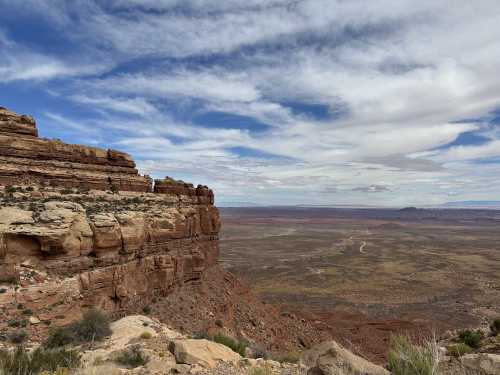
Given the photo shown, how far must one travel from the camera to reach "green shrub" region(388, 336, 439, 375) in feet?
19.9

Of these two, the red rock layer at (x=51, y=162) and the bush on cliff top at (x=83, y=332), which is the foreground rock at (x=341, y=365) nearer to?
the bush on cliff top at (x=83, y=332)

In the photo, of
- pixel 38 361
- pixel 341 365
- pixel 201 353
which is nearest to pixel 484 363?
pixel 341 365

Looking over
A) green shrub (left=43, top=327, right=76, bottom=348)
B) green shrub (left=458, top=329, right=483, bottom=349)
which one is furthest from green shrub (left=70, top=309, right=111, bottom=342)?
green shrub (left=458, top=329, right=483, bottom=349)

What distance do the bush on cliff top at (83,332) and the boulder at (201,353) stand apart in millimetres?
3768

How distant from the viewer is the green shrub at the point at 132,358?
29.9ft

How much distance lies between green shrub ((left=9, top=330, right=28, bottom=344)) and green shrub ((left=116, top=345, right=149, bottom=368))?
480cm

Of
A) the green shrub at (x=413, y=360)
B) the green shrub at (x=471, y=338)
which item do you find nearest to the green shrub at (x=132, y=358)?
the green shrub at (x=413, y=360)

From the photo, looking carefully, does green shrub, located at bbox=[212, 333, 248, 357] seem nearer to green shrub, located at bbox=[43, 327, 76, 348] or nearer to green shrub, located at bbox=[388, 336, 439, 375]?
green shrub, located at bbox=[43, 327, 76, 348]

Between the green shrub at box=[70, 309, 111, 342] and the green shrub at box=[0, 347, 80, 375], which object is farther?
the green shrub at box=[70, 309, 111, 342]

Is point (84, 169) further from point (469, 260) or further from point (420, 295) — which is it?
point (469, 260)

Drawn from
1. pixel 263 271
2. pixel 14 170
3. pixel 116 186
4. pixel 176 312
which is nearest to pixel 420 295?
pixel 263 271

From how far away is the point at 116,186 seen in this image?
24609 mm

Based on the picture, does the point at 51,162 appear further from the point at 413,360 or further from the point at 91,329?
the point at 413,360

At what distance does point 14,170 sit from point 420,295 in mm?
50285
